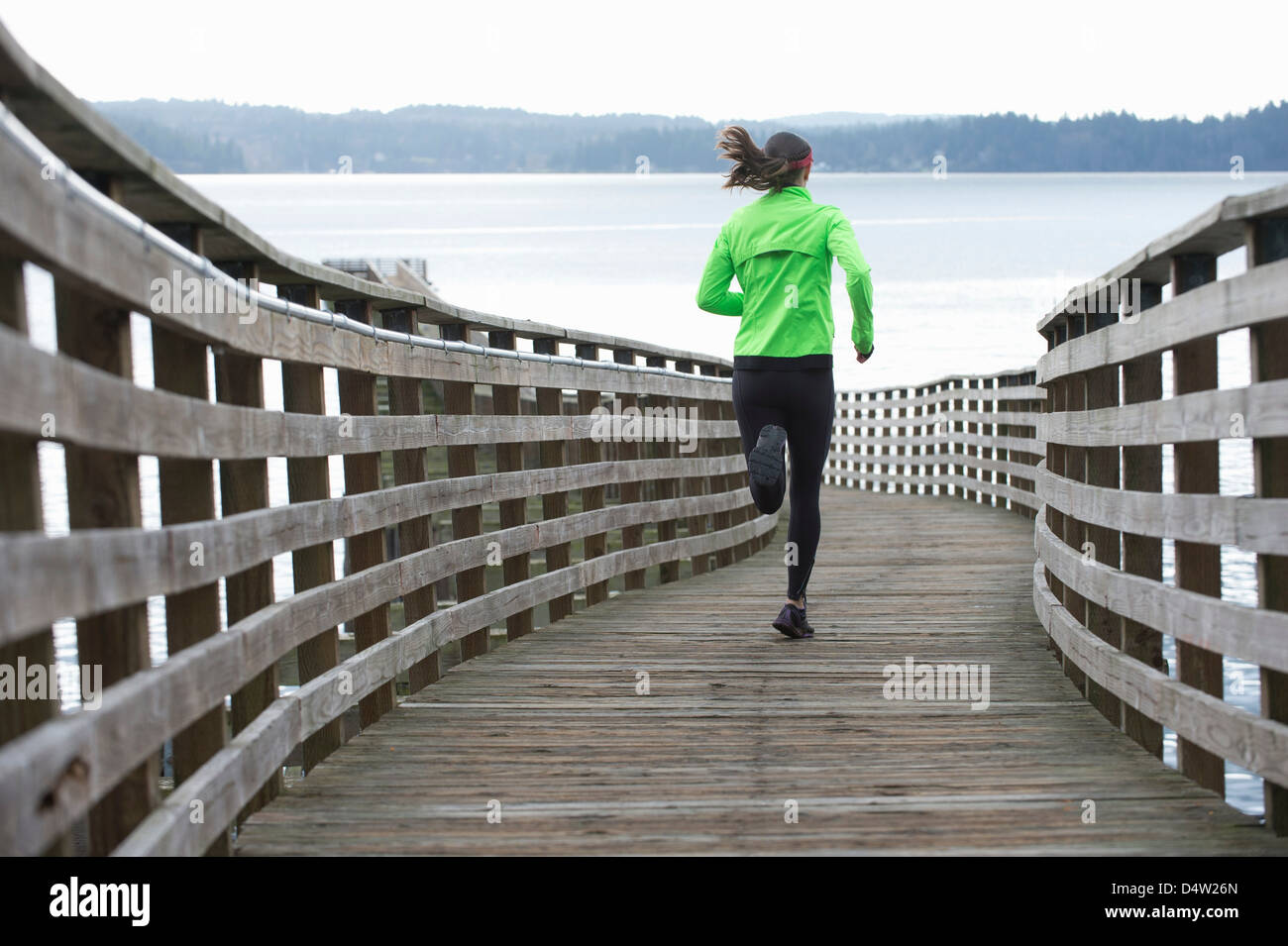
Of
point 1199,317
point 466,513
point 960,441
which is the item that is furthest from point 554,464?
point 960,441

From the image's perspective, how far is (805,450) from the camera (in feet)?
19.9

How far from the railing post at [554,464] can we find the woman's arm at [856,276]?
1.32 m

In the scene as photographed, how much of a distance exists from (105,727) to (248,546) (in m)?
1.04

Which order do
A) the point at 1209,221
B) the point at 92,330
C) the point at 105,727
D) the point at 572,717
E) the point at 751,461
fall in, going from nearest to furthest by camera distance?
the point at 105,727 < the point at 92,330 < the point at 1209,221 < the point at 572,717 < the point at 751,461

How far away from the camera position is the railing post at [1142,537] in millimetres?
4148

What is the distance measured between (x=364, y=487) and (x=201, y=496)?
1.48 m

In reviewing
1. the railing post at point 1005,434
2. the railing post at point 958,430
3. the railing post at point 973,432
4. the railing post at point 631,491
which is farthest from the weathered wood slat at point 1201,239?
the railing post at point 958,430

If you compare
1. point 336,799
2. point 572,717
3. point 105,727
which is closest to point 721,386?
point 572,717

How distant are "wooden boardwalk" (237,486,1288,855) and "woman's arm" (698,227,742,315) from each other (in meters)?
1.42

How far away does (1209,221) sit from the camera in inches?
126

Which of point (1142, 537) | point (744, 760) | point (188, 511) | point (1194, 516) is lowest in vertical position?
point (744, 760)

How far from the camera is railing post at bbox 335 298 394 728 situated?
4.63m

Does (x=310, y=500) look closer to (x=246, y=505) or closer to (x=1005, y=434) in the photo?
(x=246, y=505)
